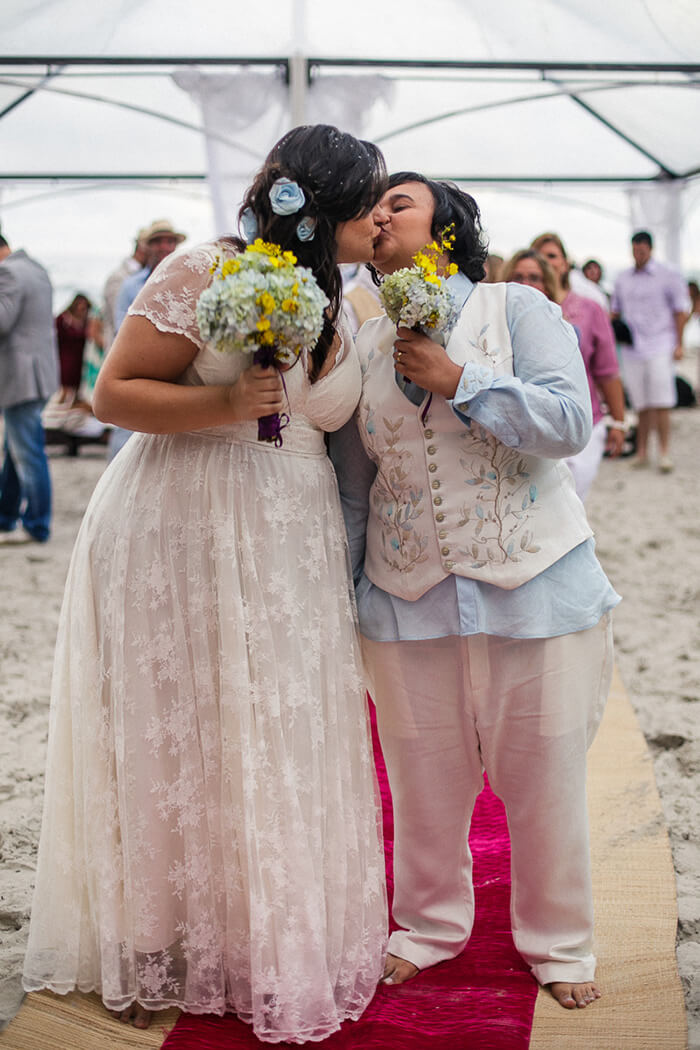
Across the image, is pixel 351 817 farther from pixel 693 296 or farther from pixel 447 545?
pixel 693 296

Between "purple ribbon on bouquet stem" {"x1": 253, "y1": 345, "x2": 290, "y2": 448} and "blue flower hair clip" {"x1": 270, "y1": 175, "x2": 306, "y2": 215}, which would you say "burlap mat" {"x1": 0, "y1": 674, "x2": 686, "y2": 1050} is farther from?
"blue flower hair clip" {"x1": 270, "y1": 175, "x2": 306, "y2": 215}

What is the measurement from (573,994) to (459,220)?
1838 mm

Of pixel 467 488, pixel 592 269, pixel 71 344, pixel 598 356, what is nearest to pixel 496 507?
pixel 467 488

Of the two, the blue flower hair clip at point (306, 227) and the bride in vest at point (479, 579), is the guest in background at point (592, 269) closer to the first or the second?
the bride in vest at point (479, 579)

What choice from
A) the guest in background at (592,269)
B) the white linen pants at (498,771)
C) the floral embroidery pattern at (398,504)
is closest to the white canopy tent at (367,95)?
the guest in background at (592,269)

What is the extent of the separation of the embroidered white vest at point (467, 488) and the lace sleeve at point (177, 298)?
18.8 inches

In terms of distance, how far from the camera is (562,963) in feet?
8.54

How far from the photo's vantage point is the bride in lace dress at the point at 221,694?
7.68 ft

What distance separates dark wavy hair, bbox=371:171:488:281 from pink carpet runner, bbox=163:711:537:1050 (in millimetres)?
1704

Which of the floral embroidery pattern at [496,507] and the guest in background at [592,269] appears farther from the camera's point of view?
the guest in background at [592,269]

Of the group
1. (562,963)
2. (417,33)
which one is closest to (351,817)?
(562,963)

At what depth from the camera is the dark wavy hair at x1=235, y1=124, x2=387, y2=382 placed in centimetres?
230

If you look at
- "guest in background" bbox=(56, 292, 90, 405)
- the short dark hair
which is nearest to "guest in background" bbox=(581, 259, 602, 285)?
"guest in background" bbox=(56, 292, 90, 405)

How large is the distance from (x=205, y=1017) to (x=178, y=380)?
1.46 meters
